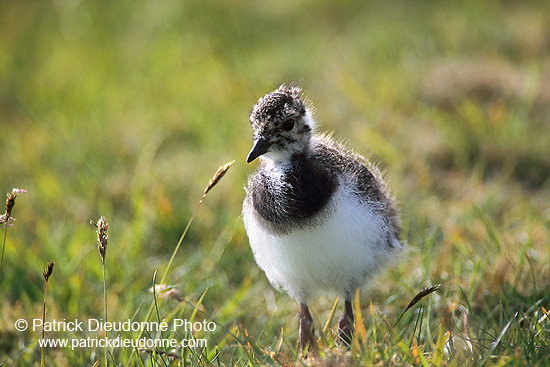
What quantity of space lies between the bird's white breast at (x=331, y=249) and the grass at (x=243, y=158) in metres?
0.24

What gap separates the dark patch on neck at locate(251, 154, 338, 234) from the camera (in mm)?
2787

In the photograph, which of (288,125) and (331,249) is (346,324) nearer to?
(331,249)

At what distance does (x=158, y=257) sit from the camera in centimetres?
425

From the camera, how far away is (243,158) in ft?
15.9

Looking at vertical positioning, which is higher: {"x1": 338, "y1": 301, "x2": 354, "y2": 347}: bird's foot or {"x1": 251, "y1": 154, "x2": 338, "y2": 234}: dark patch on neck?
{"x1": 251, "y1": 154, "x2": 338, "y2": 234}: dark patch on neck

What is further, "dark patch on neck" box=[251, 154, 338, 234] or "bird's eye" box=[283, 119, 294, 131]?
"bird's eye" box=[283, 119, 294, 131]

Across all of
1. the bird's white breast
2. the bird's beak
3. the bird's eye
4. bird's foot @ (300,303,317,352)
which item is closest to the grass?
bird's foot @ (300,303,317,352)

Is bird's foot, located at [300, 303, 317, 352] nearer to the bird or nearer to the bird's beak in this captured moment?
the bird

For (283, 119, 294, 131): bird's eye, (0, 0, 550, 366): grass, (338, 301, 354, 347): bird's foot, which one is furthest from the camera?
(0, 0, 550, 366): grass

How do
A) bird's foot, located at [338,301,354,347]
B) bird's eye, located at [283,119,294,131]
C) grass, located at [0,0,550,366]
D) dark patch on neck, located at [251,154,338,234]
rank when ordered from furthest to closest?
1. grass, located at [0,0,550,366]
2. bird's foot, located at [338,301,354,347]
3. bird's eye, located at [283,119,294,131]
4. dark patch on neck, located at [251,154,338,234]

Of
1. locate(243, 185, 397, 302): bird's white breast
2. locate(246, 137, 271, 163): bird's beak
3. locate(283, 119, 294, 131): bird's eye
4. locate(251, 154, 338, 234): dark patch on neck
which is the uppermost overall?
locate(283, 119, 294, 131): bird's eye

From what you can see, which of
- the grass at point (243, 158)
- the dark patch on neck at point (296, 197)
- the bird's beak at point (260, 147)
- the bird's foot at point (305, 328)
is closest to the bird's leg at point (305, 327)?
the bird's foot at point (305, 328)

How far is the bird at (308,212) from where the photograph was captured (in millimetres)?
2807

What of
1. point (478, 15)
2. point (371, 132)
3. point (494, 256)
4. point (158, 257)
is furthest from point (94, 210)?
point (478, 15)
